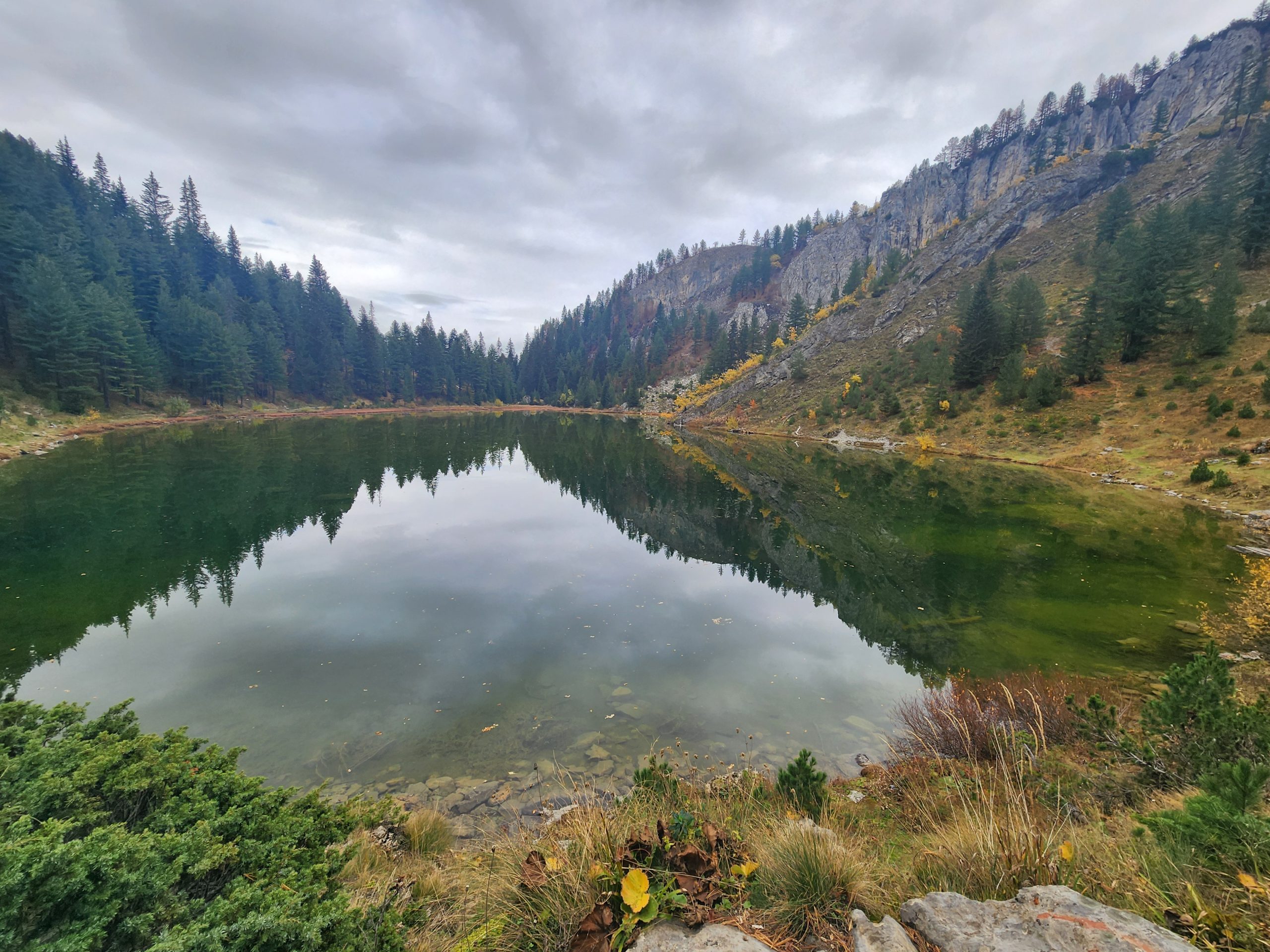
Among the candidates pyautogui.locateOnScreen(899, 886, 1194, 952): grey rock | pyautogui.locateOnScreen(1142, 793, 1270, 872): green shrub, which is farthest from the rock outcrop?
pyautogui.locateOnScreen(1142, 793, 1270, 872): green shrub

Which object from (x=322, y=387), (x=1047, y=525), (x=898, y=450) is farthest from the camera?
(x=322, y=387)

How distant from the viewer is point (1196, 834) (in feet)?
10.2

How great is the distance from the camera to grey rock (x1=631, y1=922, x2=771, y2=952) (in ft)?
8.39

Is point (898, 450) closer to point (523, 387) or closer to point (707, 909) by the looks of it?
point (707, 909)

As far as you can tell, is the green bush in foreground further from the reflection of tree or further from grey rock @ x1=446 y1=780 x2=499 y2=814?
the reflection of tree

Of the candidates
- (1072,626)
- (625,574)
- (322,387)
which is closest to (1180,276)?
(1072,626)

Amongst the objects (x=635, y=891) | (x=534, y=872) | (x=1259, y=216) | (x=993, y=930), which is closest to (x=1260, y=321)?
(x=1259, y=216)

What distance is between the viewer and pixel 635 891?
8.69 ft

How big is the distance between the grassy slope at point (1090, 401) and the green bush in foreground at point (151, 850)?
33.4 meters

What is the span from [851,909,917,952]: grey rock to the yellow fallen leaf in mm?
1130

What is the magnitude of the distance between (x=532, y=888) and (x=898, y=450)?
53.3 m

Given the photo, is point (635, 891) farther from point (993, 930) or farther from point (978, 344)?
point (978, 344)

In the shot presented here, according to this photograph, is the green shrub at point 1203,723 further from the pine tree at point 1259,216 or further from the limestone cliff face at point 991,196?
the limestone cliff face at point 991,196

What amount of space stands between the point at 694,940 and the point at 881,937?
98cm
